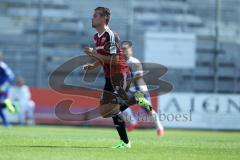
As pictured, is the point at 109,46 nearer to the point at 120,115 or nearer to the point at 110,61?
the point at 110,61

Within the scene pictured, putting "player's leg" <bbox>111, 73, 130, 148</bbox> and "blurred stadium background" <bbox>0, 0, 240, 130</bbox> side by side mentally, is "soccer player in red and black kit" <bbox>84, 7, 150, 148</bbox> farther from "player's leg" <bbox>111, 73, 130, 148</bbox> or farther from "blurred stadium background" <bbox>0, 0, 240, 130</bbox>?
"blurred stadium background" <bbox>0, 0, 240, 130</bbox>

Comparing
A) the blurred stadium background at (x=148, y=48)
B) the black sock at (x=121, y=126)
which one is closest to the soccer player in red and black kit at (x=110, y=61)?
the black sock at (x=121, y=126)

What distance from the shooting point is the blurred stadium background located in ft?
89.1

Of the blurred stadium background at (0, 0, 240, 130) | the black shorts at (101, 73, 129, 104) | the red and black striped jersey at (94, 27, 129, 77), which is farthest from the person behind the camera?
the blurred stadium background at (0, 0, 240, 130)

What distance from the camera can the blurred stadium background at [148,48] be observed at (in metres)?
27.2

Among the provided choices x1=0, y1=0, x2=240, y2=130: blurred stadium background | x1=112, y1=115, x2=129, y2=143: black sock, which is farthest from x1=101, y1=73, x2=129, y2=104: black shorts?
x1=0, y1=0, x2=240, y2=130: blurred stadium background

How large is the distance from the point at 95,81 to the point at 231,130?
612 cm

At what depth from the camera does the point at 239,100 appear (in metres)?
28.0

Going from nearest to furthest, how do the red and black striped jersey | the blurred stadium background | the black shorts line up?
the red and black striped jersey → the black shorts → the blurred stadium background

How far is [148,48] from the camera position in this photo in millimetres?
27516

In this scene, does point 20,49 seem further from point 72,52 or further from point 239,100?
point 239,100

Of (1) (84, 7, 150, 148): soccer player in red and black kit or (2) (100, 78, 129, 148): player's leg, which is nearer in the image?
(1) (84, 7, 150, 148): soccer player in red and black kit

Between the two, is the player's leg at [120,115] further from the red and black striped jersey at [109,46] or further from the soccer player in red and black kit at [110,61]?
the red and black striped jersey at [109,46]

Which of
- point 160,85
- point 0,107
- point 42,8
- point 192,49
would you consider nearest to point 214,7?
point 192,49
